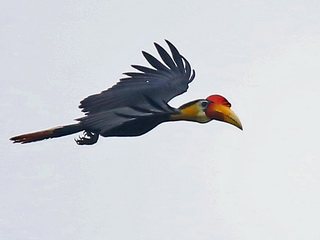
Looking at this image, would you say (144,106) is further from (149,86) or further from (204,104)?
(204,104)

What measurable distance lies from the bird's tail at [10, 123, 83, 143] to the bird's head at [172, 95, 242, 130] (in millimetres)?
2096

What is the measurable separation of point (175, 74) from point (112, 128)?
6.23 feet

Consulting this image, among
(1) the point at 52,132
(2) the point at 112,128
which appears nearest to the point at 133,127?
(2) the point at 112,128

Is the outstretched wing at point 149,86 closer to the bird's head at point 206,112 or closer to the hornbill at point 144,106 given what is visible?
the hornbill at point 144,106

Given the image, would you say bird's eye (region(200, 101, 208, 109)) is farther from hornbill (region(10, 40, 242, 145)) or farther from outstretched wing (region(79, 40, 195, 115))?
outstretched wing (region(79, 40, 195, 115))

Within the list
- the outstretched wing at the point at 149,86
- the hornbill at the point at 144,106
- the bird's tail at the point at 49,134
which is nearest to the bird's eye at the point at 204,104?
the hornbill at the point at 144,106

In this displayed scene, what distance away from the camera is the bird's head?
707 inches

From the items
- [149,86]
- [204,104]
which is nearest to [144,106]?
[149,86]

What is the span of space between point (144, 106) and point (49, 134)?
1883 mm

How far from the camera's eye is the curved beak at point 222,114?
1800 cm

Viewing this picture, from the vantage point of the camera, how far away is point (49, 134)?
17.6 metres

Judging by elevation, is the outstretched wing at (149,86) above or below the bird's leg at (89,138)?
above

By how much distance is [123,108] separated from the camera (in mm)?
17578

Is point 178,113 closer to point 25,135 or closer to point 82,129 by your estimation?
point 82,129
